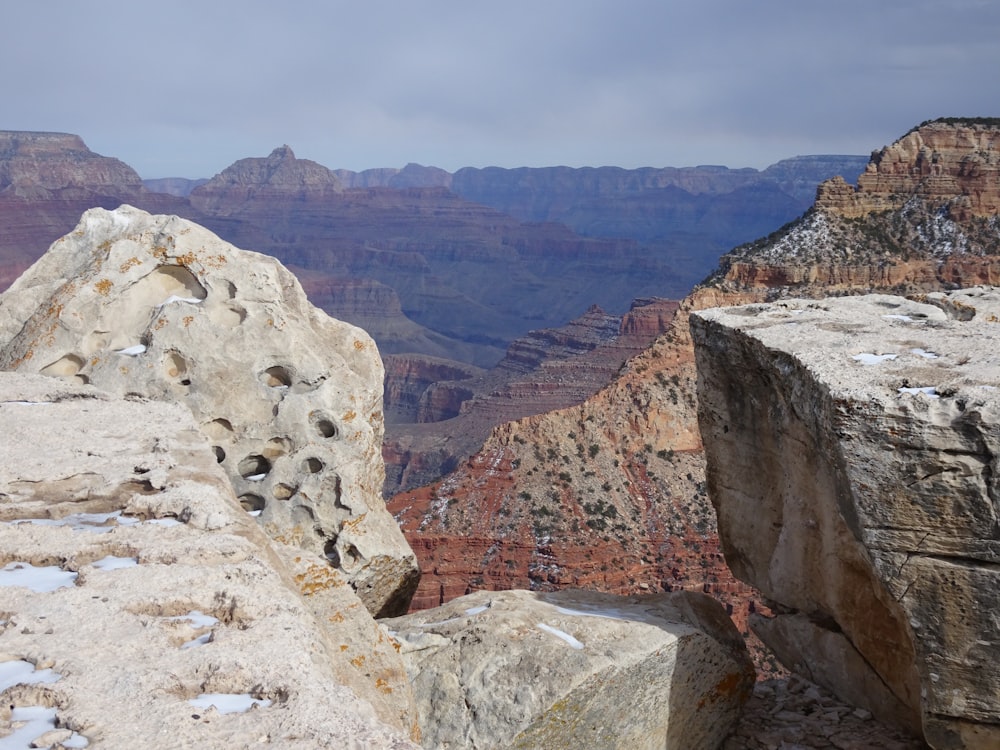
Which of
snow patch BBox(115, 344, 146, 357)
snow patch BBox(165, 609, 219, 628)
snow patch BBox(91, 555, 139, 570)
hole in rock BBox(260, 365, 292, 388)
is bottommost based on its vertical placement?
snow patch BBox(165, 609, 219, 628)

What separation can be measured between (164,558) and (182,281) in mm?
5222

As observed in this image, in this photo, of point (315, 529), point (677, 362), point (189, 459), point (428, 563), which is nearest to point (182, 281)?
point (315, 529)

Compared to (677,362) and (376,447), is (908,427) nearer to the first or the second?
(376,447)

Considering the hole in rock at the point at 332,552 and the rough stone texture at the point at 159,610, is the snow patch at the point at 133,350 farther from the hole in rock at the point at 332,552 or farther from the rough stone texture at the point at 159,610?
the hole in rock at the point at 332,552

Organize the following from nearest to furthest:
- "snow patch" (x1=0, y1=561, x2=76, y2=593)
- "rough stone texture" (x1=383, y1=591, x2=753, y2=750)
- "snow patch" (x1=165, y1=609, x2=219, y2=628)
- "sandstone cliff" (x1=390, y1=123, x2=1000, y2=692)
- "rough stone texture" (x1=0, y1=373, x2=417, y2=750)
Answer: "rough stone texture" (x1=0, y1=373, x2=417, y2=750), "snow patch" (x1=165, y1=609, x2=219, y2=628), "snow patch" (x1=0, y1=561, x2=76, y2=593), "rough stone texture" (x1=383, y1=591, x2=753, y2=750), "sandstone cliff" (x1=390, y1=123, x2=1000, y2=692)

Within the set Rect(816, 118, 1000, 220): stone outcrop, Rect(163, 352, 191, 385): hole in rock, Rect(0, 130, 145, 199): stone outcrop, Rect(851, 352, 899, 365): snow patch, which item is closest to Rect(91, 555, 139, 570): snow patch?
Rect(163, 352, 191, 385): hole in rock

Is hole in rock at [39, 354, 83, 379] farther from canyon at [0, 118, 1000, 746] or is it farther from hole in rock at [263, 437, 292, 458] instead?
canyon at [0, 118, 1000, 746]

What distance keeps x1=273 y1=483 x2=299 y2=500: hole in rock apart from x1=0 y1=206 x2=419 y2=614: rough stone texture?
11 millimetres

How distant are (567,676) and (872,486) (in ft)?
8.69

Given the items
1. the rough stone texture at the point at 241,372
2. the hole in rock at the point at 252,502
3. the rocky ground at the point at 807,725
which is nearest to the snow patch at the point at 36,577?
the rough stone texture at the point at 241,372

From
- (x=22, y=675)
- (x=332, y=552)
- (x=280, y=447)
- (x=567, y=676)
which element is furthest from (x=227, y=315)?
(x=22, y=675)

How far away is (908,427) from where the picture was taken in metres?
7.01

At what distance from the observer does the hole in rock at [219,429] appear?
941cm

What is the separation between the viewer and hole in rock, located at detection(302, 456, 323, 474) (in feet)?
31.2
